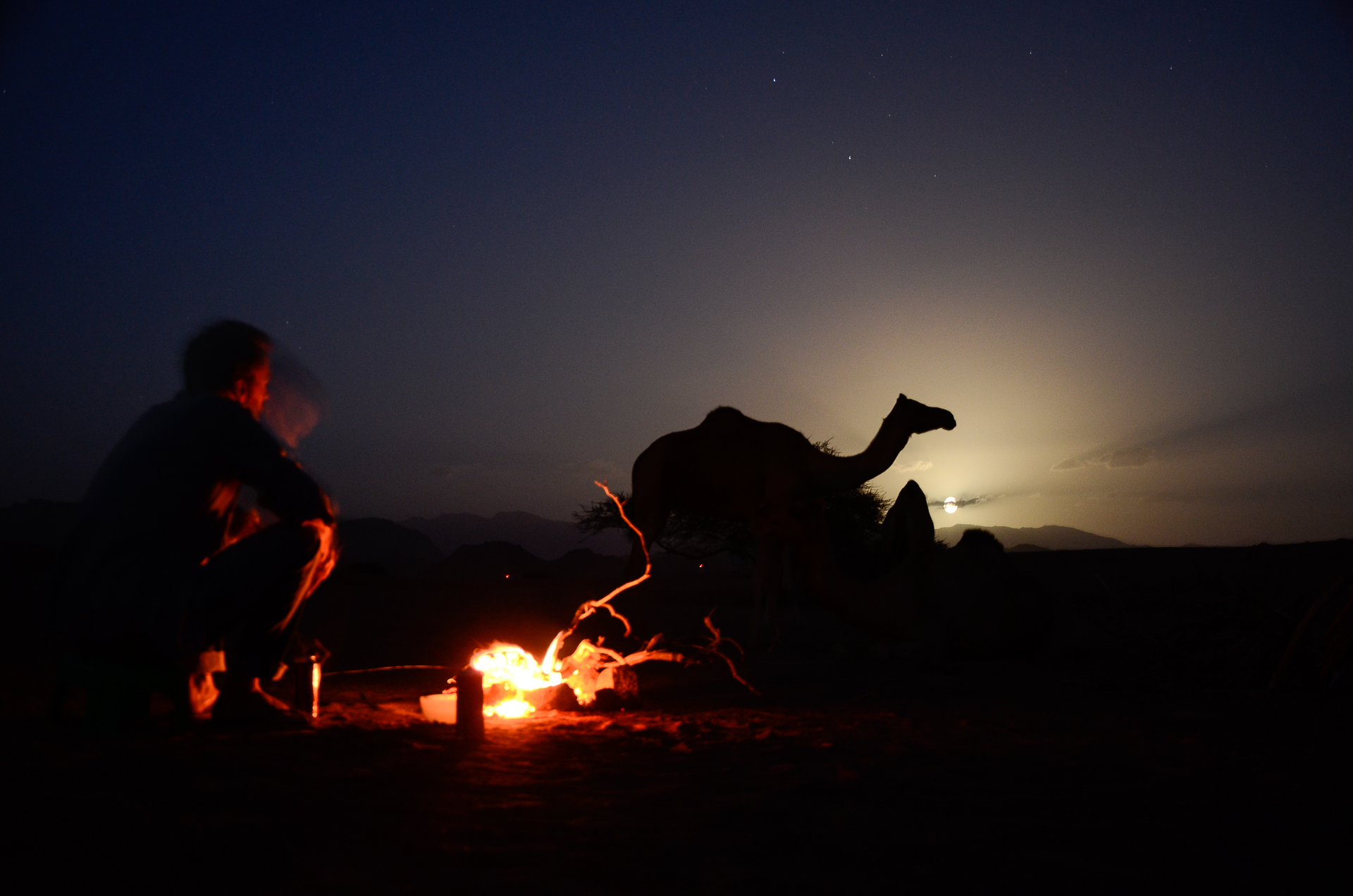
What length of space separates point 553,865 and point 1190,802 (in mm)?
2014

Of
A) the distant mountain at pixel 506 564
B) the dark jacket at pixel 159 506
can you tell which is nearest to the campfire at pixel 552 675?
the dark jacket at pixel 159 506

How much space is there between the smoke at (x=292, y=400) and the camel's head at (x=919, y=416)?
6499 millimetres

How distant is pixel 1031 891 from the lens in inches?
74.0

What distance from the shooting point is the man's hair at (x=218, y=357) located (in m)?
3.66

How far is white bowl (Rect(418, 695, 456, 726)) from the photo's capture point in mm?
4289

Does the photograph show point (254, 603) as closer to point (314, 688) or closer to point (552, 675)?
point (314, 688)

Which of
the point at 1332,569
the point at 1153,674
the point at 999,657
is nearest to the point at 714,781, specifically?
the point at 1153,674

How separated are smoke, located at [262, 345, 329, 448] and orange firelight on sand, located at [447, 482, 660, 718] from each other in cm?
153

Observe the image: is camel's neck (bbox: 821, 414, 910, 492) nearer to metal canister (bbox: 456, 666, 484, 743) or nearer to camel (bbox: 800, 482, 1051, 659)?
camel (bbox: 800, 482, 1051, 659)

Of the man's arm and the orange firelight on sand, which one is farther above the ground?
the man's arm

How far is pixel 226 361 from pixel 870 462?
6.86 meters

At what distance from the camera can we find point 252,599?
350 centimetres

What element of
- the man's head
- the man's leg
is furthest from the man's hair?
the man's leg

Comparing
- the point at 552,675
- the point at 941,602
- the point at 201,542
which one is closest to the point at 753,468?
the point at 941,602
